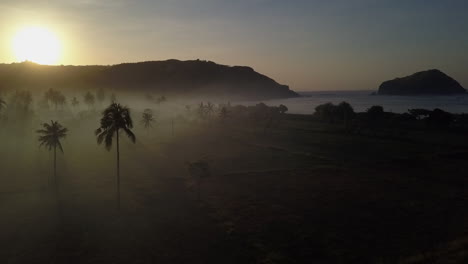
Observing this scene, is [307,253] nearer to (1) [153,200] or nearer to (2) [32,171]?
(1) [153,200]

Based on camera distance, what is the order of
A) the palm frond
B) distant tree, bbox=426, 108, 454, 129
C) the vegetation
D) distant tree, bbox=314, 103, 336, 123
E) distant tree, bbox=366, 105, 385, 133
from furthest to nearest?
distant tree, bbox=314, 103, 336, 123 → distant tree, bbox=366, 105, 385, 133 → distant tree, bbox=426, 108, 454, 129 → the palm frond → the vegetation

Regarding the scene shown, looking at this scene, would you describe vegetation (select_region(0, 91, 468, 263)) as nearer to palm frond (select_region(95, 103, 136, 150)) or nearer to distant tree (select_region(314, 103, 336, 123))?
palm frond (select_region(95, 103, 136, 150))

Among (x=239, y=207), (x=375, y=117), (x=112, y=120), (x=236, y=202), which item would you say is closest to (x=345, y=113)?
(x=375, y=117)

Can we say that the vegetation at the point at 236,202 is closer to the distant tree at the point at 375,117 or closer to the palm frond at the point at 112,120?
the palm frond at the point at 112,120

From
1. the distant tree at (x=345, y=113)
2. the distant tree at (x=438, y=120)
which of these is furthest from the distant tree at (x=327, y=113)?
the distant tree at (x=438, y=120)

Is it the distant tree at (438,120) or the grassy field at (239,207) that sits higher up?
the distant tree at (438,120)

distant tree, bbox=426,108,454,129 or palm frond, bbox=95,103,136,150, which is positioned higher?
palm frond, bbox=95,103,136,150

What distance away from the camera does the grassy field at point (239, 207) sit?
1387 inches

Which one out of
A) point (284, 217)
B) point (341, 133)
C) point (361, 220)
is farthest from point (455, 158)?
point (284, 217)

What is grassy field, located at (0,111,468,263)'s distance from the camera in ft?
116

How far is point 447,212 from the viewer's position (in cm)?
4675

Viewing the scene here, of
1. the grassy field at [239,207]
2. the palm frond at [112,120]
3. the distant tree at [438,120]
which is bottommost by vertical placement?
the grassy field at [239,207]

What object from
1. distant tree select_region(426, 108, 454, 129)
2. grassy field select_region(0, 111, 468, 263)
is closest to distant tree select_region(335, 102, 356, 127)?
distant tree select_region(426, 108, 454, 129)

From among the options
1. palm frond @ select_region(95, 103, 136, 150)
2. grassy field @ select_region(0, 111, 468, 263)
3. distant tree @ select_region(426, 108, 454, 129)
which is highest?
palm frond @ select_region(95, 103, 136, 150)
